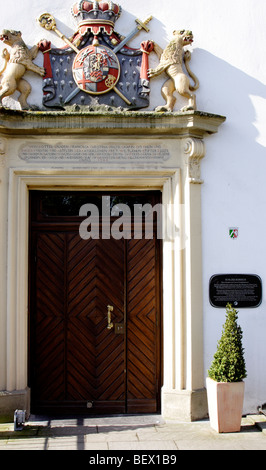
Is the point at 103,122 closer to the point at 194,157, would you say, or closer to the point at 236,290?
the point at 194,157

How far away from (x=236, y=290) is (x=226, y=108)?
230cm

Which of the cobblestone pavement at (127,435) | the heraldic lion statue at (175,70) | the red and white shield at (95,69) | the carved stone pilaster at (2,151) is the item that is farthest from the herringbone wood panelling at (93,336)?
the heraldic lion statue at (175,70)

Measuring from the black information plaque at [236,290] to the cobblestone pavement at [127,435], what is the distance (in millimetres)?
1403

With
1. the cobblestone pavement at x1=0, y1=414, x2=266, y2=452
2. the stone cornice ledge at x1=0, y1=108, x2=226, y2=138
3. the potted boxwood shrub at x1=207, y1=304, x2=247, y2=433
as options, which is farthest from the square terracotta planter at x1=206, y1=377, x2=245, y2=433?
the stone cornice ledge at x1=0, y1=108, x2=226, y2=138

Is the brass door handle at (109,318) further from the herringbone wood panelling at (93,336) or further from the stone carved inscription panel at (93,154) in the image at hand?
the stone carved inscription panel at (93,154)

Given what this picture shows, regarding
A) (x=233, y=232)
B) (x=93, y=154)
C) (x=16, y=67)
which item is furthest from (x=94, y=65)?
→ (x=233, y=232)

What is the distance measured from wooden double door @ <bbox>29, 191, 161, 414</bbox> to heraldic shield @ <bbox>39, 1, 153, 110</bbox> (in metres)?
1.37

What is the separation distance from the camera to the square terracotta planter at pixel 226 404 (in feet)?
21.9

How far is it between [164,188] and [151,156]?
437 millimetres

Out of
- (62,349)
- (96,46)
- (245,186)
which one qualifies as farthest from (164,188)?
(62,349)

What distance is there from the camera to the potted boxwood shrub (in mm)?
6695

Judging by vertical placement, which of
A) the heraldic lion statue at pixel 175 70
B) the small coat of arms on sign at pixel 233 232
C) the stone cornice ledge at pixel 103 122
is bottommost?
the small coat of arms on sign at pixel 233 232

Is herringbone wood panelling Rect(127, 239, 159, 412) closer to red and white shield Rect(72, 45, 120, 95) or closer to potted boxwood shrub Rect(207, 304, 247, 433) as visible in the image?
potted boxwood shrub Rect(207, 304, 247, 433)

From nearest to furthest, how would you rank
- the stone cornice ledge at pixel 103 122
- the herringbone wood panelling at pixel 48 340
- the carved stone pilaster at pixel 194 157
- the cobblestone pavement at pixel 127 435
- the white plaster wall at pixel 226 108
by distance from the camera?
the cobblestone pavement at pixel 127 435 → the stone cornice ledge at pixel 103 122 → the carved stone pilaster at pixel 194 157 → the white plaster wall at pixel 226 108 → the herringbone wood panelling at pixel 48 340
